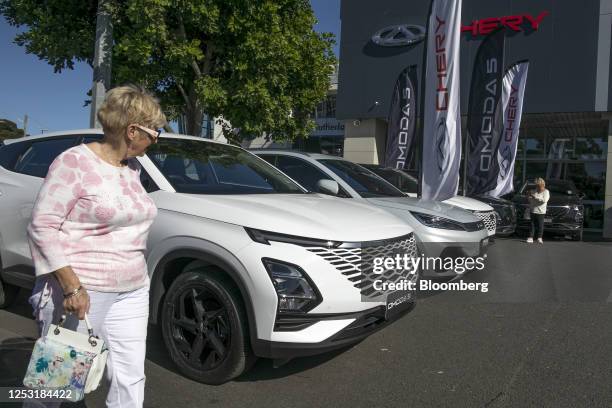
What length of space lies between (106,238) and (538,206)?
11652 millimetres

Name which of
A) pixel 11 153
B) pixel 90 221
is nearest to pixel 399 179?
pixel 11 153

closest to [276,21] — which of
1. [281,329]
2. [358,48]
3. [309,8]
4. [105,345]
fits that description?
[309,8]

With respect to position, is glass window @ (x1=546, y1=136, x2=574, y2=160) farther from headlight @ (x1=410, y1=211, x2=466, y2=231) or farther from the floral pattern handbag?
the floral pattern handbag

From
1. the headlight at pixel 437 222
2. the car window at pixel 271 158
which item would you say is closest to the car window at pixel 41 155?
the car window at pixel 271 158

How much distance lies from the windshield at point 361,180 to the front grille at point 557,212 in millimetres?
7591

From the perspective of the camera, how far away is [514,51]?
16.0 m

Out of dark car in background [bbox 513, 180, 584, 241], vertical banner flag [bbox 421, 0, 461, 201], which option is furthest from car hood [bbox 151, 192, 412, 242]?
dark car in background [bbox 513, 180, 584, 241]

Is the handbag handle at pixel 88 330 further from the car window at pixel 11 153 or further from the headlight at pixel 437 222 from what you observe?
the headlight at pixel 437 222

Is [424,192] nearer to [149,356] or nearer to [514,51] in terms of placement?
[149,356]

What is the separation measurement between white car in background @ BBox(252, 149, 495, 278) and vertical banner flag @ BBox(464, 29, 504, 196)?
6.11 m

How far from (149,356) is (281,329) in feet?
4.73

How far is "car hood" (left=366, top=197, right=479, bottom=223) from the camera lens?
5636 millimetres

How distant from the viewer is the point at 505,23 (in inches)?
629

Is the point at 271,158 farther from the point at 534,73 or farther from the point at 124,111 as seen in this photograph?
the point at 534,73
